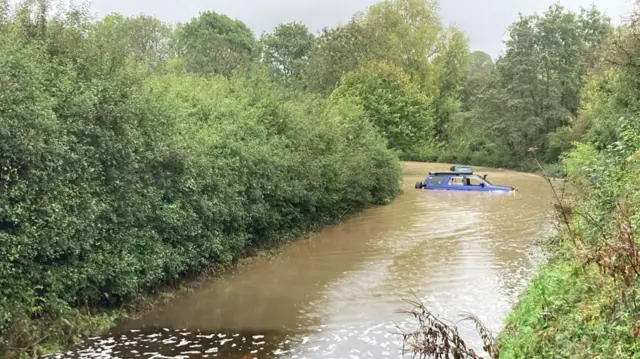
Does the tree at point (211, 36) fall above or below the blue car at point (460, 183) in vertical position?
above

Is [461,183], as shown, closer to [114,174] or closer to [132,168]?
[132,168]

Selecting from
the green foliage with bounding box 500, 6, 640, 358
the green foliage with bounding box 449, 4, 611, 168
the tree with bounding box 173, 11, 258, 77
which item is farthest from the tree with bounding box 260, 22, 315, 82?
the green foliage with bounding box 500, 6, 640, 358

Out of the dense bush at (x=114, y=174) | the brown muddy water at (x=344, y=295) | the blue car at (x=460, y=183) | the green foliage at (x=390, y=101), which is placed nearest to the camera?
the dense bush at (x=114, y=174)

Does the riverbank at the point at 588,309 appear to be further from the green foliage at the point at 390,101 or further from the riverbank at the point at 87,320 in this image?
the green foliage at the point at 390,101

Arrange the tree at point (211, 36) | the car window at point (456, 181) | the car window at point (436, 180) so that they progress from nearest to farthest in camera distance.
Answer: the car window at point (456, 181) → the car window at point (436, 180) → the tree at point (211, 36)

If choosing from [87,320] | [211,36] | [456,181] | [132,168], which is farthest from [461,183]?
[211,36]

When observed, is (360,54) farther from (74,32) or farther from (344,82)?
(74,32)

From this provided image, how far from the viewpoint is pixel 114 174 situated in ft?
33.3

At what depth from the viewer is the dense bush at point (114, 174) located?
27.2ft

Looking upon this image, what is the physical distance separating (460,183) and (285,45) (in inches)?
1989

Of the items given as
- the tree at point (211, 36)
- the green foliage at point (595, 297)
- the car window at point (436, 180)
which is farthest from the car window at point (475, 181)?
the tree at point (211, 36)

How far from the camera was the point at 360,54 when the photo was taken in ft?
142

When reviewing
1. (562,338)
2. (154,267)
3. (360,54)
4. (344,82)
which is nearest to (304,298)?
(154,267)

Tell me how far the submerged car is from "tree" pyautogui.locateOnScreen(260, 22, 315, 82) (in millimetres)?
47220
